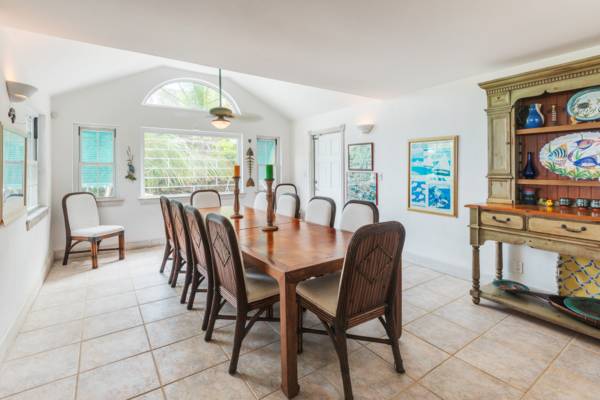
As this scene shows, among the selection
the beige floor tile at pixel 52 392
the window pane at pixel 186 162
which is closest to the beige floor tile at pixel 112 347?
the beige floor tile at pixel 52 392

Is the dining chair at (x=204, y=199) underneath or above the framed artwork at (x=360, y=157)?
underneath

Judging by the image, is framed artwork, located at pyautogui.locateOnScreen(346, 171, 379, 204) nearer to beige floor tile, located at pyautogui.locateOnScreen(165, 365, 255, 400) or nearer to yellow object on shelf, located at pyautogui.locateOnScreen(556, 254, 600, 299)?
yellow object on shelf, located at pyautogui.locateOnScreen(556, 254, 600, 299)

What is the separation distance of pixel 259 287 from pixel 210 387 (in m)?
0.65

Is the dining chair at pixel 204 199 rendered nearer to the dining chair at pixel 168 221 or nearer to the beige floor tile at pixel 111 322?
the dining chair at pixel 168 221

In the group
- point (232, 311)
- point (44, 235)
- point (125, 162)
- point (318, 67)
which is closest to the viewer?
point (232, 311)

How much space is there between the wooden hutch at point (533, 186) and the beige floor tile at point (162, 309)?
282 cm

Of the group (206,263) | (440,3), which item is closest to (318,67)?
(440,3)

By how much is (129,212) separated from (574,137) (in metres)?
5.81

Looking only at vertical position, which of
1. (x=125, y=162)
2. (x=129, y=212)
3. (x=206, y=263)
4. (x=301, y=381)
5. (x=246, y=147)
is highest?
(x=246, y=147)

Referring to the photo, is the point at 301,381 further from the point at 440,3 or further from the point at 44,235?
the point at 44,235

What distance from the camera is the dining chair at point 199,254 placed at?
89.0 inches

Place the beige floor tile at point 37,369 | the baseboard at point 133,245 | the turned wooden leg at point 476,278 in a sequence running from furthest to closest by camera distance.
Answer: the baseboard at point 133,245, the turned wooden leg at point 476,278, the beige floor tile at point 37,369

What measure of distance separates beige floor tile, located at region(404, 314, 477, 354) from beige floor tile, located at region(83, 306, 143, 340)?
2344mm

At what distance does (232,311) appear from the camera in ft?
9.07
